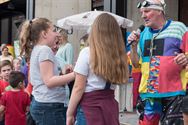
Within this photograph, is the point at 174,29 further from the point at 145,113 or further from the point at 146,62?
the point at 145,113

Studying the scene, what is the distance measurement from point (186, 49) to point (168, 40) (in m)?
0.28

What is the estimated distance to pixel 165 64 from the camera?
12.8 ft

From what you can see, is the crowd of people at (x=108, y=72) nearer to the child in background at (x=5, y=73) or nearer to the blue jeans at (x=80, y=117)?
the blue jeans at (x=80, y=117)

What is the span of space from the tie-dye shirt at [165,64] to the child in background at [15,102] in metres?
2.13

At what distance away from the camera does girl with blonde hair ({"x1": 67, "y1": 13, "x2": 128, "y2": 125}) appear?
3.55 m

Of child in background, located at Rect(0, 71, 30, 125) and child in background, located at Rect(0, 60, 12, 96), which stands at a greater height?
child in background, located at Rect(0, 60, 12, 96)

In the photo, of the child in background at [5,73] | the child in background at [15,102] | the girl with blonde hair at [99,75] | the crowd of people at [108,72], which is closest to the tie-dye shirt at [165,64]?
the crowd of people at [108,72]

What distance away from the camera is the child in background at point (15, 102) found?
5.55 meters

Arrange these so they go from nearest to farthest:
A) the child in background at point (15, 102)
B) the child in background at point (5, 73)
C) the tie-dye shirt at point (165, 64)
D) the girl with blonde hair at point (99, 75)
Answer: the girl with blonde hair at point (99, 75) < the tie-dye shirt at point (165, 64) < the child in background at point (15, 102) < the child in background at point (5, 73)

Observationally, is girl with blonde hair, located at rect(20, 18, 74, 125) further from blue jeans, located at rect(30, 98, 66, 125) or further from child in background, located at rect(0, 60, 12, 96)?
child in background, located at rect(0, 60, 12, 96)

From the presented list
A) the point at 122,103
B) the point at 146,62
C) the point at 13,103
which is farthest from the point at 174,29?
the point at 122,103

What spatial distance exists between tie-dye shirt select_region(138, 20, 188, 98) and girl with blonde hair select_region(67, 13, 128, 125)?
1.51 ft

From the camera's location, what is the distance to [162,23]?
4.09m

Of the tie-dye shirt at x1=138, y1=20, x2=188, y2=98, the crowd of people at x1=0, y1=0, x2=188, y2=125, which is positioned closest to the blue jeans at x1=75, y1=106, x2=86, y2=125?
the crowd of people at x1=0, y1=0, x2=188, y2=125
